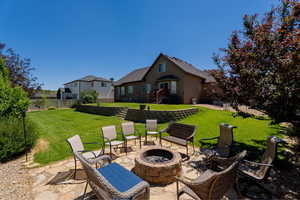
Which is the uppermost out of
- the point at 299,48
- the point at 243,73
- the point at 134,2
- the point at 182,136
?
the point at 134,2

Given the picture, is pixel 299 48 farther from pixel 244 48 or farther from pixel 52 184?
pixel 52 184

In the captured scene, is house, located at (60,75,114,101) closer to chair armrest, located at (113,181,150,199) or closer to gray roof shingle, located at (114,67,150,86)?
gray roof shingle, located at (114,67,150,86)

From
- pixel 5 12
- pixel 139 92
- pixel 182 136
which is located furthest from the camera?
pixel 139 92

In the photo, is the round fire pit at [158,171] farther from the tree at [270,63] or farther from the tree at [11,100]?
the tree at [11,100]

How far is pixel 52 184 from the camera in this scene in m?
3.17

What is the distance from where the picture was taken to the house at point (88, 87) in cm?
3428

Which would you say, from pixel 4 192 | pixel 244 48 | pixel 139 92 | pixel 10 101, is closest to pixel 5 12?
pixel 10 101

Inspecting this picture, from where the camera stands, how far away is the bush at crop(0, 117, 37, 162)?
14.2ft

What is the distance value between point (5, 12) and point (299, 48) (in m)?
12.6

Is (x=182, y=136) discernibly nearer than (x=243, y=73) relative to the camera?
No

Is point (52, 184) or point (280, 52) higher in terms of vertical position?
point (280, 52)

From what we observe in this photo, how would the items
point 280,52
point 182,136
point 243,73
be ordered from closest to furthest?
point 280,52 → point 243,73 → point 182,136

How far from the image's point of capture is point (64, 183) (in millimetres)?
3223

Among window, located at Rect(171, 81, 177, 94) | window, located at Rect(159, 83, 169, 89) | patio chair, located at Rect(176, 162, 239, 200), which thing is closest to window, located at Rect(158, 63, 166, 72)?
window, located at Rect(159, 83, 169, 89)
